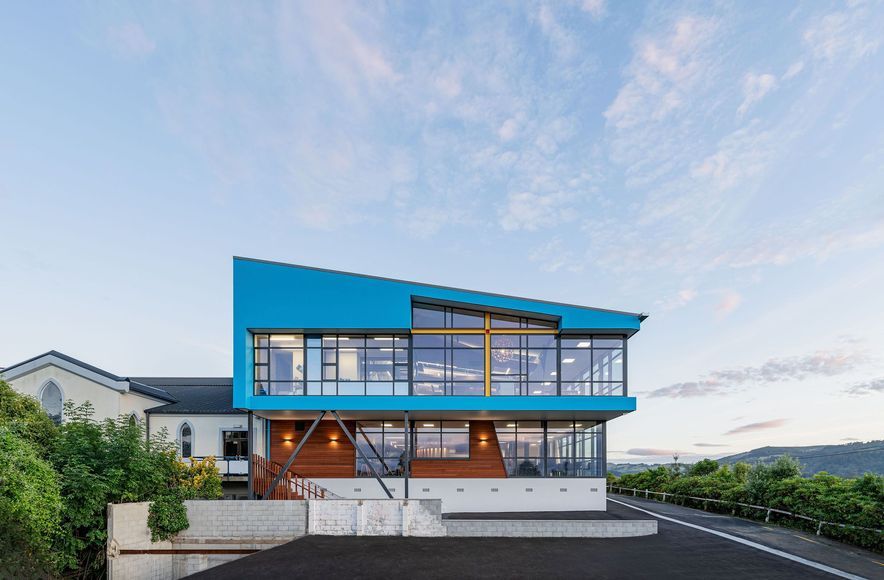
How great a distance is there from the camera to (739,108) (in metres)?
16.6

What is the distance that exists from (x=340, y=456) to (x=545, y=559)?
9.54m

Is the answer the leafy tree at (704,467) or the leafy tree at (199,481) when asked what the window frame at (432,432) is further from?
the leafy tree at (704,467)

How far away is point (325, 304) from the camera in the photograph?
1606 centimetres

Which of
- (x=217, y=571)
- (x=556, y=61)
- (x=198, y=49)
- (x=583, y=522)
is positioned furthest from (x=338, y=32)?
(x=583, y=522)

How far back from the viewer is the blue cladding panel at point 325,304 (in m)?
15.9

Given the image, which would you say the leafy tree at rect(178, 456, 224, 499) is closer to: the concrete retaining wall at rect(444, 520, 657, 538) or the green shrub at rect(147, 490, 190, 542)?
the green shrub at rect(147, 490, 190, 542)

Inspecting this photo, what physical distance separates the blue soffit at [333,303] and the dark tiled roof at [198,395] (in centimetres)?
588

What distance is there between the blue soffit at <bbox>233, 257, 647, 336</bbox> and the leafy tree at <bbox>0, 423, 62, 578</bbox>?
23.2 feet

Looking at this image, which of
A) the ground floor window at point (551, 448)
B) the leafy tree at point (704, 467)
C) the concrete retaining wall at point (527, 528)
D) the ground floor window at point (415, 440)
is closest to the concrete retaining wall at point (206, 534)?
the concrete retaining wall at point (527, 528)

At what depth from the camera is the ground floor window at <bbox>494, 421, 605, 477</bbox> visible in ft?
56.1

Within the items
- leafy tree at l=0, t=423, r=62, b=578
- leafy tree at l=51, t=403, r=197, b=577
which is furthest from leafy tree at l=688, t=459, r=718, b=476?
leafy tree at l=0, t=423, r=62, b=578

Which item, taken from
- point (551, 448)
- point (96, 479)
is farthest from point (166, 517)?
point (551, 448)

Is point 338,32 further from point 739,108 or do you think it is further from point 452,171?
point 739,108

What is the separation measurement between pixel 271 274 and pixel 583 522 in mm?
13102
